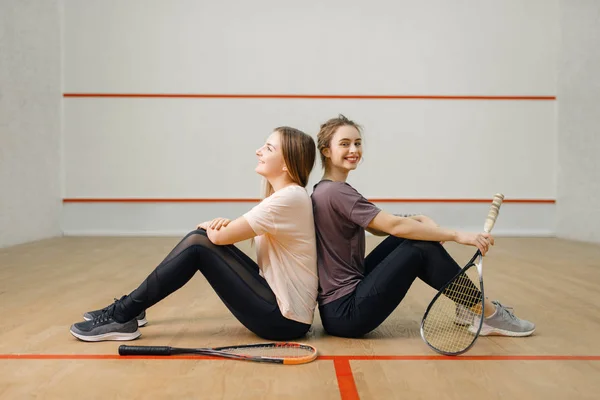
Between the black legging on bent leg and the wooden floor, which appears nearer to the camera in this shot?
the wooden floor

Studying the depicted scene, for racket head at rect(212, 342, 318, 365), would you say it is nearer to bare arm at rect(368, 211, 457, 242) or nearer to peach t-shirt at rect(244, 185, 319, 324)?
peach t-shirt at rect(244, 185, 319, 324)

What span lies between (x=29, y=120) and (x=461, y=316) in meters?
4.26

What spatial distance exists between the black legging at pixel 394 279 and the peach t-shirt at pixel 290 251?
0.11 m

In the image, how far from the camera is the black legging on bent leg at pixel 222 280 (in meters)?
1.75

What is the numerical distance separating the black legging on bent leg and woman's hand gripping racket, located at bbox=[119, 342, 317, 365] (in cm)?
6

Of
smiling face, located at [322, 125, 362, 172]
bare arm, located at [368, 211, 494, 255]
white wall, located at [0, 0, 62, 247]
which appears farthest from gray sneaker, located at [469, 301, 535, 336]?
white wall, located at [0, 0, 62, 247]

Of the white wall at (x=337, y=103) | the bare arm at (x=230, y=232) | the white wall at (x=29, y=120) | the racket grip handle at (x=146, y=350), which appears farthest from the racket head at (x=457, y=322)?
the white wall at (x=337, y=103)

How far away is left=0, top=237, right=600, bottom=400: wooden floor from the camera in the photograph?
1.45 metres

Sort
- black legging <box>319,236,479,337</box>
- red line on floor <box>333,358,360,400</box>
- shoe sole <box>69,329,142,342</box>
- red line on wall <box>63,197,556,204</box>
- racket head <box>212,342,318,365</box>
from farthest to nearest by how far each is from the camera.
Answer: red line on wall <box>63,197,556,204</box>
shoe sole <box>69,329,142,342</box>
black legging <box>319,236,479,337</box>
racket head <box>212,342,318,365</box>
red line on floor <box>333,358,360,400</box>

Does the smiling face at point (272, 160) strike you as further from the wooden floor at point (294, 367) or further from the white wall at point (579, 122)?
the white wall at point (579, 122)

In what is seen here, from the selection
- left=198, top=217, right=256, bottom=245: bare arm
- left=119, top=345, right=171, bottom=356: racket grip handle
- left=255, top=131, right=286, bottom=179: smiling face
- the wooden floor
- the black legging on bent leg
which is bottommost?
the wooden floor

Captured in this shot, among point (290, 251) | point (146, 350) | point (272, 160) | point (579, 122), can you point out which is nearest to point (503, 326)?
point (290, 251)

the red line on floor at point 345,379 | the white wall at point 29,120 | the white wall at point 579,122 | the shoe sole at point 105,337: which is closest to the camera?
the red line on floor at point 345,379

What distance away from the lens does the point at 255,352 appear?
1730 mm
